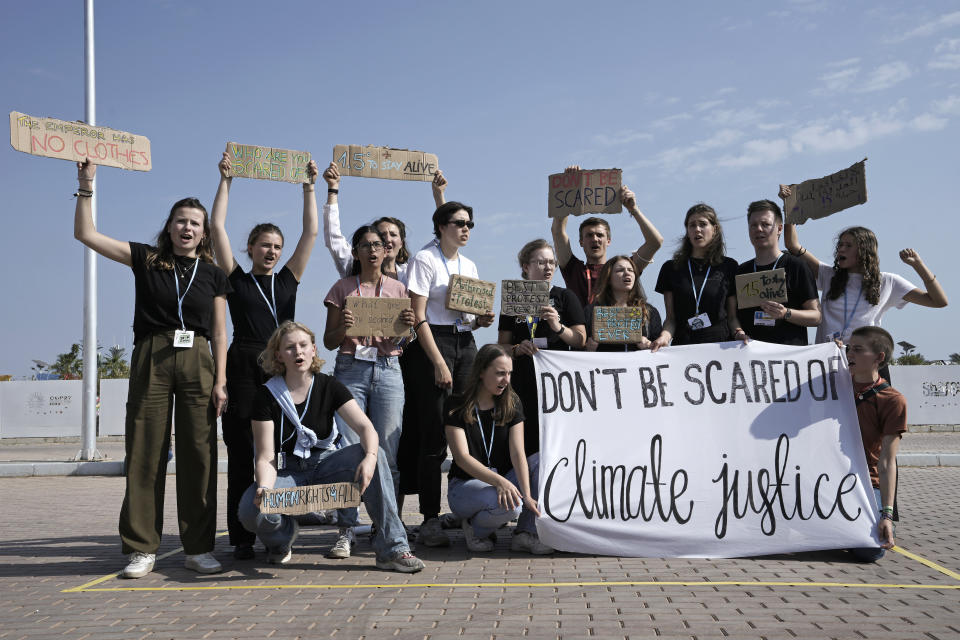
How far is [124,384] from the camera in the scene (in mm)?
20156

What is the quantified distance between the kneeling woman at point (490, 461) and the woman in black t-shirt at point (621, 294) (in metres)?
0.95

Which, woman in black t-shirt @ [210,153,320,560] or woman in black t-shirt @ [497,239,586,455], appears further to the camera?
woman in black t-shirt @ [497,239,586,455]

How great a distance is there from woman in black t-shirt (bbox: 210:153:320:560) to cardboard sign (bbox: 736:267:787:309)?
3.03 m

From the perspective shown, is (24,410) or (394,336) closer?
(394,336)

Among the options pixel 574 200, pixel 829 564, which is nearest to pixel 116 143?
pixel 574 200

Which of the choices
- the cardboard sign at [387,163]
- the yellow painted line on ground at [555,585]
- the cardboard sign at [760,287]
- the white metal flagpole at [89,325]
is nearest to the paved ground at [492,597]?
the yellow painted line on ground at [555,585]

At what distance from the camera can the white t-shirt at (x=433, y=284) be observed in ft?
18.3

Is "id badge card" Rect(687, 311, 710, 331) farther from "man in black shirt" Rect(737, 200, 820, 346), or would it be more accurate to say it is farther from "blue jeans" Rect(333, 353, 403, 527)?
"blue jeans" Rect(333, 353, 403, 527)

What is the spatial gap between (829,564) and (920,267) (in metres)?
2.27

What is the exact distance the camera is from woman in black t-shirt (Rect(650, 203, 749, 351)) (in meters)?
5.70

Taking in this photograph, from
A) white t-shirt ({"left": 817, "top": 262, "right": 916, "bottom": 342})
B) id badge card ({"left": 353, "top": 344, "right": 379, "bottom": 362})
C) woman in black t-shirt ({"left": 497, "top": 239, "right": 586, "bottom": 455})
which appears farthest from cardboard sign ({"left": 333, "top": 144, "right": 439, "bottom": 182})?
white t-shirt ({"left": 817, "top": 262, "right": 916, "bottom": 342})

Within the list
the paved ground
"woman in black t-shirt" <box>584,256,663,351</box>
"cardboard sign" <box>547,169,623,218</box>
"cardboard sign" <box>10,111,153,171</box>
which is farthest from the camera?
"cardboard sign" <box>547,169,623,218</box>

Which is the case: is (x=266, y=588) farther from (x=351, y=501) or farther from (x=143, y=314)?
(x=143, y=314)

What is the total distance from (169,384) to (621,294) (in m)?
3.14
